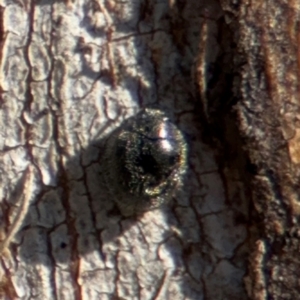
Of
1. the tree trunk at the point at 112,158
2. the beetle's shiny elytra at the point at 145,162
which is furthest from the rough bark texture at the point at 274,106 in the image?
the beetle's shiny elytra at the point at 145,162

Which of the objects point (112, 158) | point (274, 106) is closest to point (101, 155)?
point (112, 158)

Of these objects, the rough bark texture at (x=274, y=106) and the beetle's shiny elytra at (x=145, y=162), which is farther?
the beetle's shiny elytra at (x=145, y=162)

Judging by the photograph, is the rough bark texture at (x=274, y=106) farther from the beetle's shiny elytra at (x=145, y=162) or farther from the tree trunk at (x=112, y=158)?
the beetle's shiny elytra at (x=145, y=162)

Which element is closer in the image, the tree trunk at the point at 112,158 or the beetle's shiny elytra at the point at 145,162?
the tree trunk at the point at 112,158

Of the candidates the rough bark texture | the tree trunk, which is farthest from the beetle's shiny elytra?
the rough bark texture

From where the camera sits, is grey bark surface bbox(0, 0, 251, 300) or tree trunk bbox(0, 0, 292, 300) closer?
tree trunk bbox(0, 0, 292, 300)

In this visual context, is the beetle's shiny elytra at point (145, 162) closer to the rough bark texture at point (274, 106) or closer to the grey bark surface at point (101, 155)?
the grey bark surface at point (101, 155)

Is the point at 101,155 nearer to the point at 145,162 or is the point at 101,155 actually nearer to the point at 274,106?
the point at 145,162

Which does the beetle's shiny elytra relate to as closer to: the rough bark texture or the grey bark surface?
the grey bark surface
